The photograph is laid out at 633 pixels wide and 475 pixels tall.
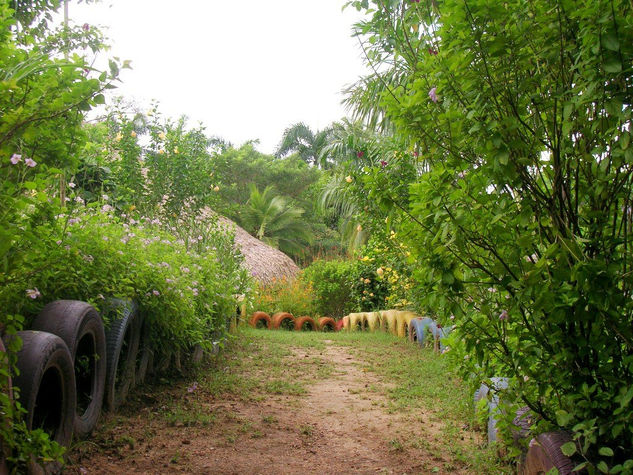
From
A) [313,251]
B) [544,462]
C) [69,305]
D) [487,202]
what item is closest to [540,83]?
[487,202]

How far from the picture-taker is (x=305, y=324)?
45.2 ft

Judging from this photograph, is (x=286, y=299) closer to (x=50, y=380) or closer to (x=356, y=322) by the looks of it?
(x=356, y=322)

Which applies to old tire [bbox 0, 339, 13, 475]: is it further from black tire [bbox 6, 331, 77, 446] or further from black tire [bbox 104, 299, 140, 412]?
black tire [bbox 104, 299, 140, 412]

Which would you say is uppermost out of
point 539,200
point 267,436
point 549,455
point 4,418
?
point 539,200

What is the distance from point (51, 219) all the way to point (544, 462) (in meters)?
2.21

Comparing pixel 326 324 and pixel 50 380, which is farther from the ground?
pixel 326 324

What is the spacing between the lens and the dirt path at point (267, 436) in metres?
3.33

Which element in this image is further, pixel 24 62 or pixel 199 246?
pixel 199 246

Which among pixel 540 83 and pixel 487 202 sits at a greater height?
pixel 540 83

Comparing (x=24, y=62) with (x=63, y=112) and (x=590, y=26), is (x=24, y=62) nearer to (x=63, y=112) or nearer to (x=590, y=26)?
(x=63, y=112)

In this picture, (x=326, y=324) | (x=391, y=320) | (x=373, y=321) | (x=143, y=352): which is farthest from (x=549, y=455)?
(x=326, y=324)

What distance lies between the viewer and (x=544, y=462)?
2.27 m

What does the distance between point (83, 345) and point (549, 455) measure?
2.68 meters

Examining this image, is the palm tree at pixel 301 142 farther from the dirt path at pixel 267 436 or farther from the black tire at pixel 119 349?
the black tire at pixel 119 349
